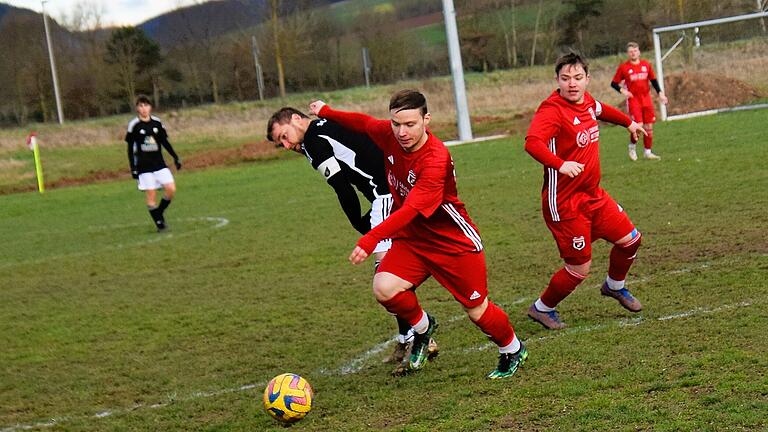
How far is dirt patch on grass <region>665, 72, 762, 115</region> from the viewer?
24.2 m

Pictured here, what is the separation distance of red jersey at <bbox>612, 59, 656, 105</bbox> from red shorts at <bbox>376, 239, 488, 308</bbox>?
12.1m

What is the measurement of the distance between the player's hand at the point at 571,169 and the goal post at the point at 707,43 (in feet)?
59.0

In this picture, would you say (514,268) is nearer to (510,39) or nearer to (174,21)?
(510,39)

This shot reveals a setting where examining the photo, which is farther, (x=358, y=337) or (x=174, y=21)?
(x=174, y=21)

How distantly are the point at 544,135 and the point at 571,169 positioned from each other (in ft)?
1.53

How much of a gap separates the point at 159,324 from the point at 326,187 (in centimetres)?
1032

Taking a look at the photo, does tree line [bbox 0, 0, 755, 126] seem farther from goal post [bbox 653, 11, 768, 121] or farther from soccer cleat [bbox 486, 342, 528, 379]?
soccer cleat [bbox 486, 342, 528, 379]

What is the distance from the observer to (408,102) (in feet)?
17.3

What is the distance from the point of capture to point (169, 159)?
31.8 metres

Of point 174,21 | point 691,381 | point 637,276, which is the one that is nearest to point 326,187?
point 637,276

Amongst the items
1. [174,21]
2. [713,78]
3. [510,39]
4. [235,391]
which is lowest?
[235,391]

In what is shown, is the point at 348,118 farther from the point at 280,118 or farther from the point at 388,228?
the point at 388,228

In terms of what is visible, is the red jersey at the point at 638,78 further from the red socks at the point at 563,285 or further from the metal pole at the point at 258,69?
the metal pole at the point at 258,69

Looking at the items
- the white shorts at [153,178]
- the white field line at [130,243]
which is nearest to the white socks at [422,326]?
the white field line at [130,243]
